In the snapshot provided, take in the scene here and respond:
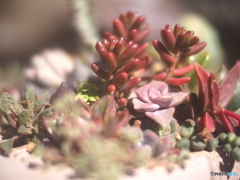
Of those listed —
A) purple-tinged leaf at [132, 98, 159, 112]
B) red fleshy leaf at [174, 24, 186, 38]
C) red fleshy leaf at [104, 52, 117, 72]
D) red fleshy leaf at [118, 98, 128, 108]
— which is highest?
red fleshy leaf at [174, 24, 186, 38]

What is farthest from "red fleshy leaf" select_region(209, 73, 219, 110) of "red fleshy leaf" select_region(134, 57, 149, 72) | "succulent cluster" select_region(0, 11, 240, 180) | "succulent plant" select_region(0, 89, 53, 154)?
"succulent plant" select_region(0, 89, 53, 154)

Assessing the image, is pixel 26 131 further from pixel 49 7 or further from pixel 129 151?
pixel 49 7

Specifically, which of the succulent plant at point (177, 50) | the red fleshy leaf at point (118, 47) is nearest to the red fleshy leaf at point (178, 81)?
the succulent plant at point (177, 50)

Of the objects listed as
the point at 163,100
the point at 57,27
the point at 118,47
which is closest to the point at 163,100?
the point at 163,100

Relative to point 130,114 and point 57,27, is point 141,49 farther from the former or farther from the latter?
point 57,27

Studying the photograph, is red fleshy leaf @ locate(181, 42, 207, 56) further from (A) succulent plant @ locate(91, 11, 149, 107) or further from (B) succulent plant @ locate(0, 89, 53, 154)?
(B) succulent plant @ locate(0, 89, 53, 154)

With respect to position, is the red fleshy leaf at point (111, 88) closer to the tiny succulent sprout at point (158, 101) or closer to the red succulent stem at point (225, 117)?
the tiny succulent sprout at point (158, 101)
